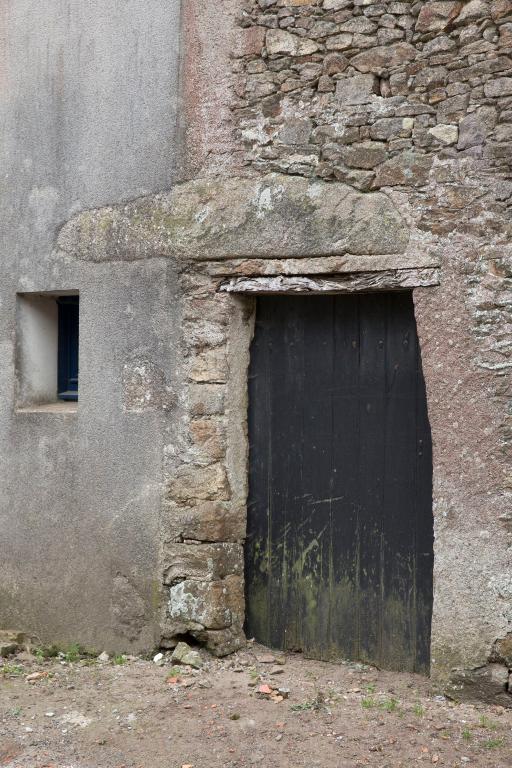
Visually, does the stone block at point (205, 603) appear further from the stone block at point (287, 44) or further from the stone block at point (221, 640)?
the stone block at point (287, 44)

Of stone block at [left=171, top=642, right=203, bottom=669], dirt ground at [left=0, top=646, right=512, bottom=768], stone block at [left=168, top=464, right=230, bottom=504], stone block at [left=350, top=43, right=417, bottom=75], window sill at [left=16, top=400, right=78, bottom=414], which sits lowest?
dirt ground at [left=0, top=646, right=512, bottom=768]

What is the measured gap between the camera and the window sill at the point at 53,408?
5223mm

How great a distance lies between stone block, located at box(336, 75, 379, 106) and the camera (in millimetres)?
4379

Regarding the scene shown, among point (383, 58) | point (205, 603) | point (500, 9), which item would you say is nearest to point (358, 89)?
point (383, 58)

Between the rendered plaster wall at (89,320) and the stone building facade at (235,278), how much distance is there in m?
0.01

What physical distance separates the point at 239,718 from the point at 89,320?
7.38 feet

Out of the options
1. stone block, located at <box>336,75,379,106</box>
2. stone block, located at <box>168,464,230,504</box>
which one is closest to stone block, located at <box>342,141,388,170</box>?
stone block, located at <box>336,75,379,106</box>

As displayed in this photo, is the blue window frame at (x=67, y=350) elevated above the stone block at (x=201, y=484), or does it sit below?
above

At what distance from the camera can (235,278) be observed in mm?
4684

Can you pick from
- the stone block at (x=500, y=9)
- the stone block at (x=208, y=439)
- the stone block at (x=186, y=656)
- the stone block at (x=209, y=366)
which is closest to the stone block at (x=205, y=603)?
the stone block at (x=186, y=656)

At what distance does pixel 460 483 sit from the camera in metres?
4.16

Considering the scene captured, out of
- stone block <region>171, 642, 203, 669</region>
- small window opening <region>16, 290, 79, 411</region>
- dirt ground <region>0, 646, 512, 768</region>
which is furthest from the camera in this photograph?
small window opening <region>16, 290, 79, 411</region>

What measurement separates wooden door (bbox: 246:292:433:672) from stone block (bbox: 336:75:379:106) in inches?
37.4

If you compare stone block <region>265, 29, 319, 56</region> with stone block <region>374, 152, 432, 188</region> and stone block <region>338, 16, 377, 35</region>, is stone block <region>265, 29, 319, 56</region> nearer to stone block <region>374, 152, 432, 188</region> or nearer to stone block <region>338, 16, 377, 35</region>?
stone block <region>338, 16, 377, 35</region>
